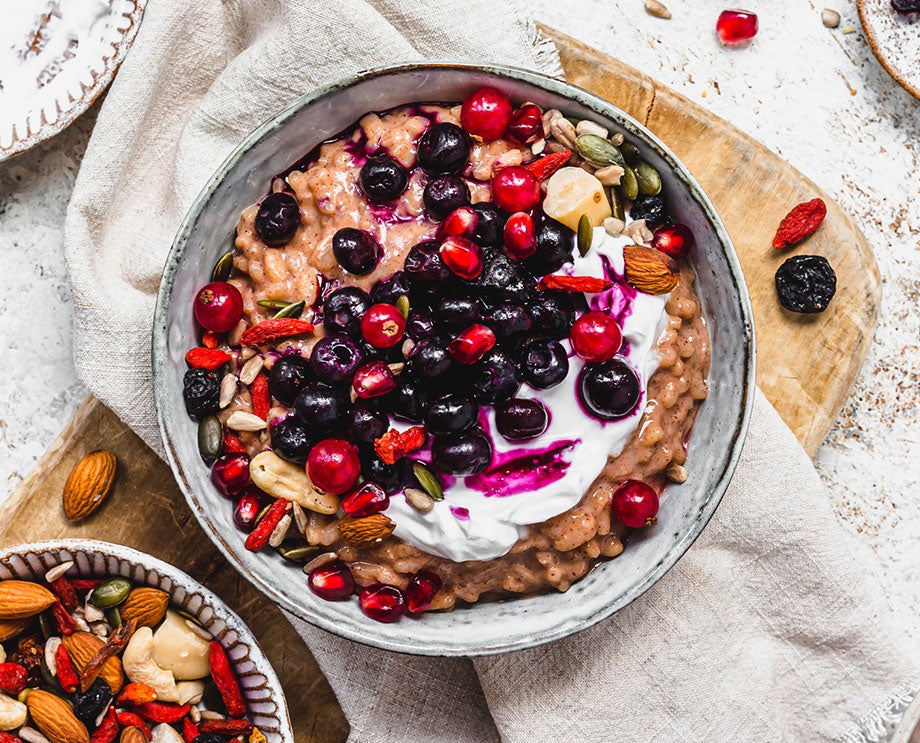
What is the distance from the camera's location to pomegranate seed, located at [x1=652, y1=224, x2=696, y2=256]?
2555mm

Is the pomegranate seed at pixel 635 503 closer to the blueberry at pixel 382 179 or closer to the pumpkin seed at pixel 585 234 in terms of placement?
the pumpkin seed at pixel 585 234

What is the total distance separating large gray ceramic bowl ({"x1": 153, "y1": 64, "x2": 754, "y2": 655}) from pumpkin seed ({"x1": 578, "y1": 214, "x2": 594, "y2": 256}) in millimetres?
303

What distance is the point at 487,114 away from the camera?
2.50 metres

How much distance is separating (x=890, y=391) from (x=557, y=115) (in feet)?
5.39

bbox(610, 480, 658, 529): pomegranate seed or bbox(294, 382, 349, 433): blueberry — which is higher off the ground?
bbox(294, 382, 349, 433): blueberry

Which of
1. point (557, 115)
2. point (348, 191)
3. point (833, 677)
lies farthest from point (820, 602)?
point (348, 191)

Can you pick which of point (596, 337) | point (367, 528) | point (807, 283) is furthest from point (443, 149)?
point (807, 283)

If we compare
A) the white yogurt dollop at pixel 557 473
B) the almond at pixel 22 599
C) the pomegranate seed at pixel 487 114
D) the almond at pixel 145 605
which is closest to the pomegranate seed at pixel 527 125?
the pomegranate seed at pixel 487 114

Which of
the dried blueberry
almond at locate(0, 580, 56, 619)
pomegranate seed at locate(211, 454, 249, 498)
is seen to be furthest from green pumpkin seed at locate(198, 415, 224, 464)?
the dried blueberry

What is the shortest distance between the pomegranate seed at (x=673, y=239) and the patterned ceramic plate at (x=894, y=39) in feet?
4.15

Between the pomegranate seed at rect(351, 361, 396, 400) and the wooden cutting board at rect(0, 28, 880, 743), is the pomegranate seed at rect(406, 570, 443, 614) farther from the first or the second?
the wooden cutting board at rect(0, 28, 880, 743)

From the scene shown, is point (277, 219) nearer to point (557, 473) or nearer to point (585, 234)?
point (585, 234)

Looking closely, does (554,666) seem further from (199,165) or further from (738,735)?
(199,165)

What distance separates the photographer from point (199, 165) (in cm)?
294
